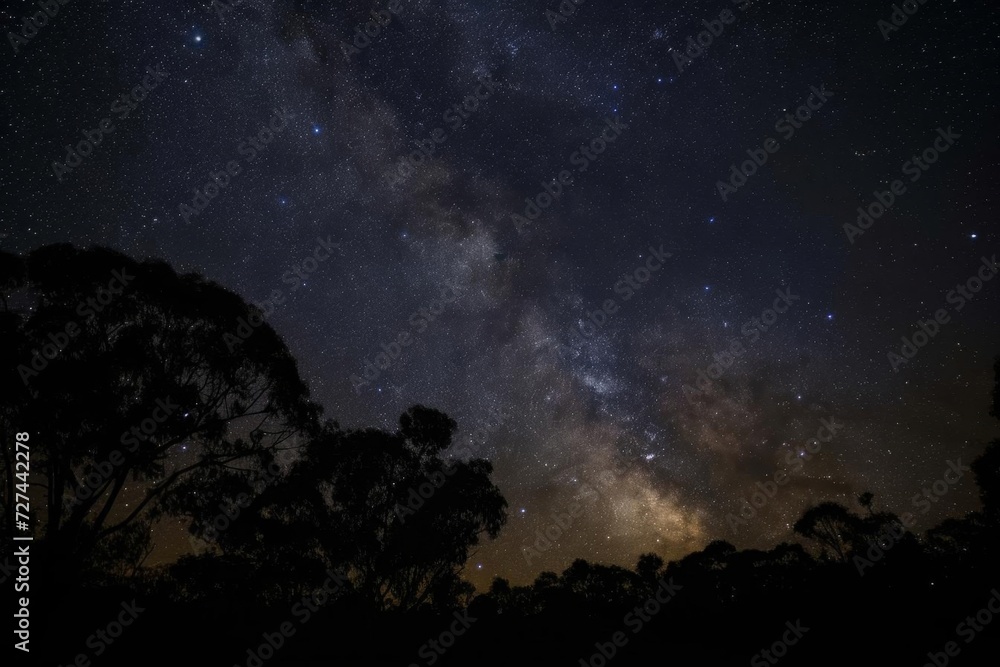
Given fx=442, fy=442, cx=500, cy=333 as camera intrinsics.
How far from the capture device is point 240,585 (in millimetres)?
19859

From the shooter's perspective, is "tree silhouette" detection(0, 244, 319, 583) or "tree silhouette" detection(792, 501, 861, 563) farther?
"tree silhouette" detection(792, 501, 861, 563)

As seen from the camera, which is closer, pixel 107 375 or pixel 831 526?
pixel 107 375

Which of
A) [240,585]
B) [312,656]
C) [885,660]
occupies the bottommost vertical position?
[240,585]

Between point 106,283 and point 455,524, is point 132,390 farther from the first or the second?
point 455,524

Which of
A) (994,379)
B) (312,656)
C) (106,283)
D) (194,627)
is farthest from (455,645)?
(994,379)

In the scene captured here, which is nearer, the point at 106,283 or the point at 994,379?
the point at 106,283

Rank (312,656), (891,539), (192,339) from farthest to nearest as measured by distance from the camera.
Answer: (891,539), (192,339), (312,656)

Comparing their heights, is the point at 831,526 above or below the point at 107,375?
above

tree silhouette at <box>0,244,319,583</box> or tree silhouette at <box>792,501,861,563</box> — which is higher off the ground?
tree silhouette at <box>792,501,861,563</box>

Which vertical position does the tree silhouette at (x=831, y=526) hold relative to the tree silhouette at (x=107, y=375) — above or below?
above

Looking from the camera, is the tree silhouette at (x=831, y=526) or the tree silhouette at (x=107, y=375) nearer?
the tree silhouette at (x=107, y=375)

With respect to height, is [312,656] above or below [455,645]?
below

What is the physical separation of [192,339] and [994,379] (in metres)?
34.1

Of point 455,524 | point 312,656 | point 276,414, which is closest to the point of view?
point 312,656
